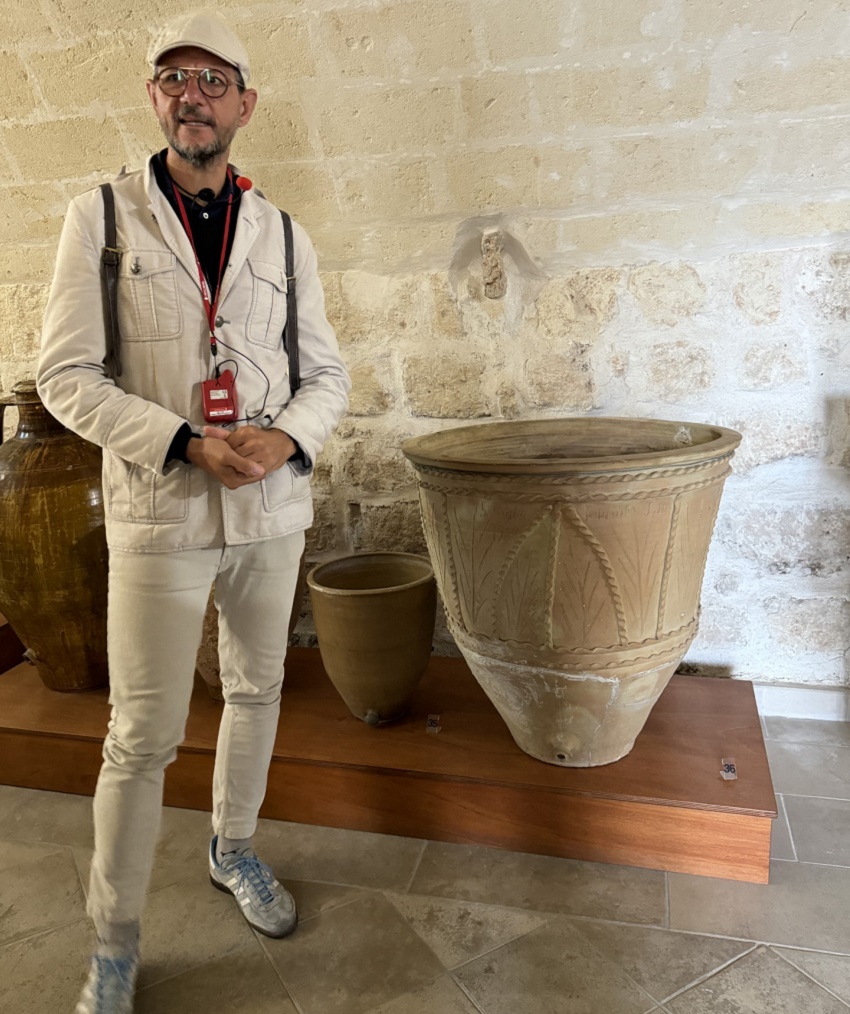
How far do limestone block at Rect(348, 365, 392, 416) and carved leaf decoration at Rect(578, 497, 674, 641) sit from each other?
1.02m

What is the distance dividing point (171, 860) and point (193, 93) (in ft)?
5.18

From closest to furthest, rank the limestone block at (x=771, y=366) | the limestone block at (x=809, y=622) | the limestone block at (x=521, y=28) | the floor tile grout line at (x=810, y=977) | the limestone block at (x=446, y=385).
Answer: the floor tile grout line at (x=810, y=977) < the limestone block at (x=521, y=28) < the limestone block at (x=771, y=366) < the limestone block at (x=809, y=622) < the limestone block at (x=446, y=385)

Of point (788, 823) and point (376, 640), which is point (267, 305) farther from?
point (788, 823)

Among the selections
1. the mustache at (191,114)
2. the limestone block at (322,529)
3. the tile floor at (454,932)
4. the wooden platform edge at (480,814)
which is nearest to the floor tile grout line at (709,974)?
the tile floor at (454,932)

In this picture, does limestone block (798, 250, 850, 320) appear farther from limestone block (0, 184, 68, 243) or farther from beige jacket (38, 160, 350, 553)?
limestone block (0, 184, 68, 243)

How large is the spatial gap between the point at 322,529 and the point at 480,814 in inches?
42.4

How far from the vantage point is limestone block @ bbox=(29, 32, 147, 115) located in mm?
1913

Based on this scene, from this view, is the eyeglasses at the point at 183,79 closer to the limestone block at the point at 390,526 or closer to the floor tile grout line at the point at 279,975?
the limestone block at the point at 390,526

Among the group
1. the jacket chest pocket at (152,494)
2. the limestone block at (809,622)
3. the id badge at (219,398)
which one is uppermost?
the id badge at (219,398)

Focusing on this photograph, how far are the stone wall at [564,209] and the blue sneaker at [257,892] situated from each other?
108cm

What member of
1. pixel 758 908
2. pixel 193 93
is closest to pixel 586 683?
pixel 758 908

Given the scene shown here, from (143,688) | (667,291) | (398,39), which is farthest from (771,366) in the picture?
(143,688)

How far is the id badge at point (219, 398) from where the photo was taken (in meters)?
1.24

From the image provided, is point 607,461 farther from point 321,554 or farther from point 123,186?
point 321,554
